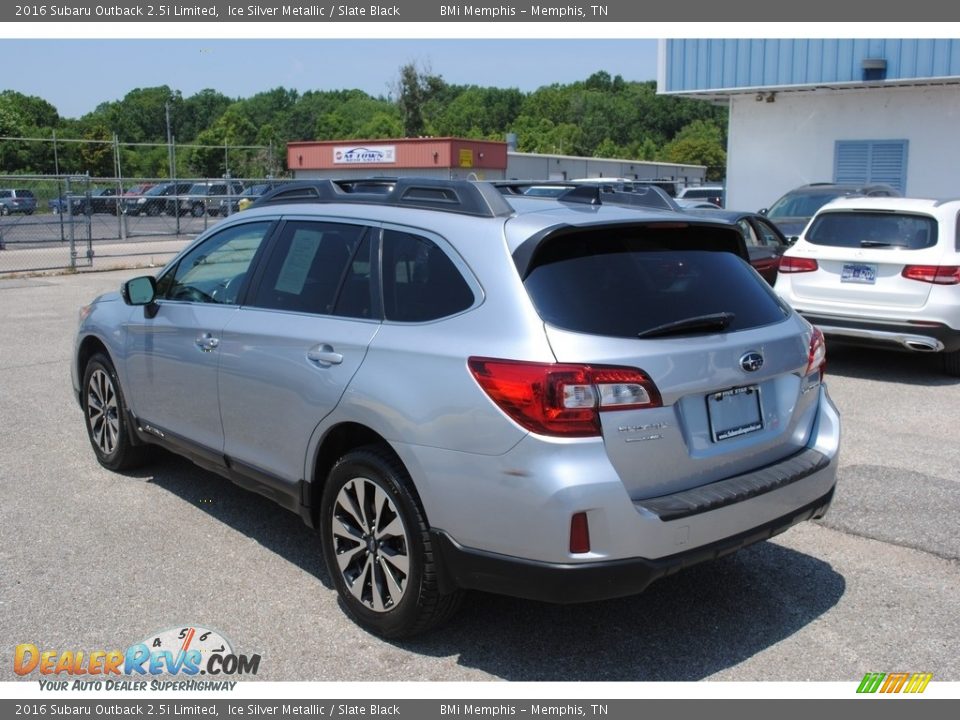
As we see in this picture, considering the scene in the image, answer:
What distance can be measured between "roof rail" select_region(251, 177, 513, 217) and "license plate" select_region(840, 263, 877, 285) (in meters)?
6.05

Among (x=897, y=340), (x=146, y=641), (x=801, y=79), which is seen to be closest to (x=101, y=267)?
(x=801, y=79)

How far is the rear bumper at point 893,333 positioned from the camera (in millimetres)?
8984

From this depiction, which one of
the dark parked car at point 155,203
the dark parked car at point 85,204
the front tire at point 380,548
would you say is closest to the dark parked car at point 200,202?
the dark parked car at point 155,203

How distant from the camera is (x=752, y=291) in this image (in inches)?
168

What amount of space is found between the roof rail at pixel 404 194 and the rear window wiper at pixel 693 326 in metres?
0.78

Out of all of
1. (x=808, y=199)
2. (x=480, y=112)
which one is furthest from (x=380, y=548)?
(x=480, y=112)

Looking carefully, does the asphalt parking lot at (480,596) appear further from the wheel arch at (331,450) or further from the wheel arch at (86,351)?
the wheel arch at (86,351)

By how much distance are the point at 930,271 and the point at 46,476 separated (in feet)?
25.0

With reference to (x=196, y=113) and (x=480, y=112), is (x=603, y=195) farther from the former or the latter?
(x=196, y=113)

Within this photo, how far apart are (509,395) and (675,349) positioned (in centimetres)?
68

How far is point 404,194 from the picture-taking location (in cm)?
438

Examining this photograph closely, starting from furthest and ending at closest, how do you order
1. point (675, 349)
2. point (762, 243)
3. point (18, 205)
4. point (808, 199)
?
point (18, 205)
point (808, 199)
point (762, 243)
point (675, 349)

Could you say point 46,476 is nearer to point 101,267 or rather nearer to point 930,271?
point 930,271

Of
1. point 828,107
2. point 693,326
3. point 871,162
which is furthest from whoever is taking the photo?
point 828,107
